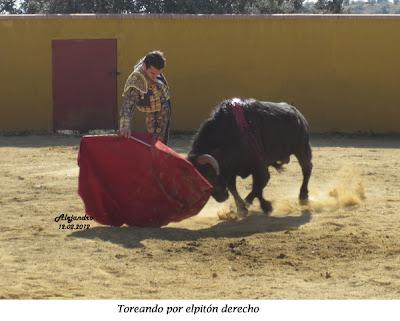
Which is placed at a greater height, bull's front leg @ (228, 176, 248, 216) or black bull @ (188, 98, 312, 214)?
black bull @ (188, 98, 312, 214)

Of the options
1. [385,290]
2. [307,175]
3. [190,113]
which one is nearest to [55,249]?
[385,290]

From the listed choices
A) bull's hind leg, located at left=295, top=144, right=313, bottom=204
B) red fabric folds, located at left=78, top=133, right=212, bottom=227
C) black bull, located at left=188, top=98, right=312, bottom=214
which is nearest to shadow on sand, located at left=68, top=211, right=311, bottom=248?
red fabric folds, located at left=78, top=133, right=212, bottom=227

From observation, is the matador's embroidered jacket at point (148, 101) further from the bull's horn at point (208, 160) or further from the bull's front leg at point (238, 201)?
the bull's front leg at point (238, 201)

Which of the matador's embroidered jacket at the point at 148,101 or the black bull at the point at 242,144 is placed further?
the black bull at the point at 242,144

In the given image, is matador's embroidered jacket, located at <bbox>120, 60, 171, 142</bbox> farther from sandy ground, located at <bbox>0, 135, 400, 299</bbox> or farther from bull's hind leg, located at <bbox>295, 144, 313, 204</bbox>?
bull's hind leg, located at <bbox>295, 144, 313, 204</bbox>

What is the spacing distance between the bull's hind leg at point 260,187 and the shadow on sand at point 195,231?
14 cm

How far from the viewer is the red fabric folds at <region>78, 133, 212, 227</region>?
742 cm

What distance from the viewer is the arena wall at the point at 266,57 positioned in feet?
53.1

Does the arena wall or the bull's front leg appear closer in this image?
the bull's front leg

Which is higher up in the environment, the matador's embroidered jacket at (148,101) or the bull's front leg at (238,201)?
the matador's embroidered jacket at (148,101)

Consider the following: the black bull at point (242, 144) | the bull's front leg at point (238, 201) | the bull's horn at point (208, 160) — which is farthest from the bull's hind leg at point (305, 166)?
the bull's horn at point (208, 160)

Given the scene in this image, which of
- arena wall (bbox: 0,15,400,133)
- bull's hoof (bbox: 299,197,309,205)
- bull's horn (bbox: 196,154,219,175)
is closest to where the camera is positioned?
bull's horn (bbox: 196,154,219,175)

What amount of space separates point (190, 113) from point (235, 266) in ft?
33.7

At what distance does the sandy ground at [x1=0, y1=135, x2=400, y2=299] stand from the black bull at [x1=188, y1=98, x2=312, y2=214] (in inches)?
12.1
